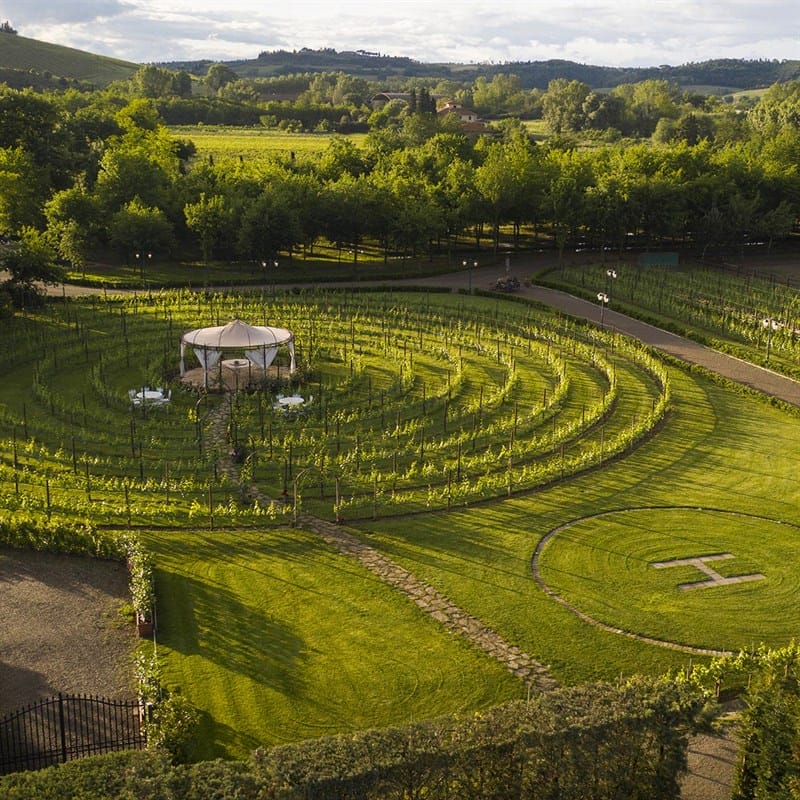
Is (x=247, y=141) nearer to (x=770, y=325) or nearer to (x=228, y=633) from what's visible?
(x=770, y=325)

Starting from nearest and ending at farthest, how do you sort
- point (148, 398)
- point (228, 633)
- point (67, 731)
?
point (67, 731) → point (228, 633) → point (148, 398)

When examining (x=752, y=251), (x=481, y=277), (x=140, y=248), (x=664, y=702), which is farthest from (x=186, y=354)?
(x=752, y=251)

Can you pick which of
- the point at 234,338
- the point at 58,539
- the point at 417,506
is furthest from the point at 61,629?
the point at 234,338

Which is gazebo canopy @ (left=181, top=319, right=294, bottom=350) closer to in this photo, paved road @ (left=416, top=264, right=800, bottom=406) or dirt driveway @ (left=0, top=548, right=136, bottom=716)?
dirt driveway @ (left=0, top=548, right=136, bottom=716)

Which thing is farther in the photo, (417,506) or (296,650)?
(417,506)

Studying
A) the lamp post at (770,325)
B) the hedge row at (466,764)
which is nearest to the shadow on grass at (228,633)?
the hedge row at (466,764)
